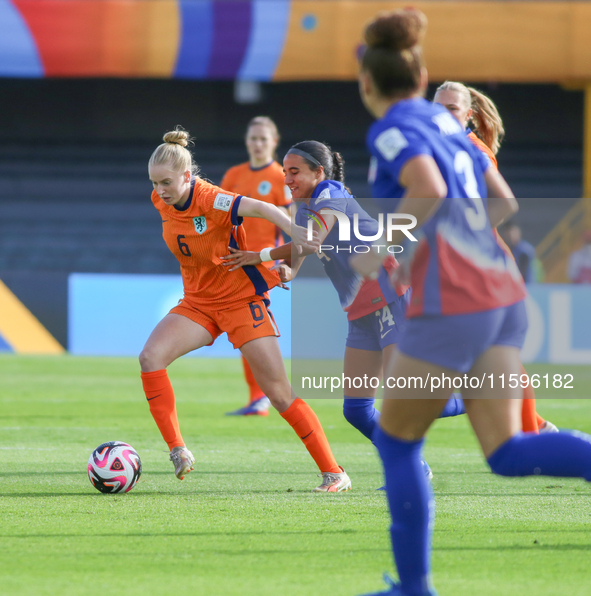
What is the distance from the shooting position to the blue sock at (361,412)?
511cm

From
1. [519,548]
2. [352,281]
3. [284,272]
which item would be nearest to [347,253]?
[352,281]

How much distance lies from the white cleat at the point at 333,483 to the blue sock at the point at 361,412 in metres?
0.31

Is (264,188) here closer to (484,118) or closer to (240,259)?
(240,259)

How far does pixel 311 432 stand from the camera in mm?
5164

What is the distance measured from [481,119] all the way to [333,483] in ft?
7.40

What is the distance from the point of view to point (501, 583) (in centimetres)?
330

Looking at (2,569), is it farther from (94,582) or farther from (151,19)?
(151,19)

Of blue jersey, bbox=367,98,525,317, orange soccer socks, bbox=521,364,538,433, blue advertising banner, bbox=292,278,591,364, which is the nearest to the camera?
blue jersey, bbox=367,98,525,317

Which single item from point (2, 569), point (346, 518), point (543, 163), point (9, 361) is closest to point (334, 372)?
point (9, 361)

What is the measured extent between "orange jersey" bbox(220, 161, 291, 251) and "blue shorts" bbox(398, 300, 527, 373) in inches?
237

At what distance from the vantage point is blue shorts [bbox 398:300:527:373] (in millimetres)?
2818

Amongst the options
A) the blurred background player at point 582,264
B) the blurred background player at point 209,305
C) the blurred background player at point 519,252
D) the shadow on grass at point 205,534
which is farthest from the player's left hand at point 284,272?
the blurred background player at point 582,264

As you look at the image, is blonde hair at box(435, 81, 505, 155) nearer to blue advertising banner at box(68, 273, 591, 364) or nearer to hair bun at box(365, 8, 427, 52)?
hair bun at box(365, 8, 427, 52)

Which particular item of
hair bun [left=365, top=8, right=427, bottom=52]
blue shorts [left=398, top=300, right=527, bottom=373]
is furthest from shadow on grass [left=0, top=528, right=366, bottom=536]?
hair bun [left=365, top=8, right=427, bottom=52]
